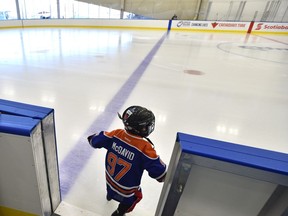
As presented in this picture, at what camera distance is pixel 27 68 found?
3.26 meters

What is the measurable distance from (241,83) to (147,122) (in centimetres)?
303

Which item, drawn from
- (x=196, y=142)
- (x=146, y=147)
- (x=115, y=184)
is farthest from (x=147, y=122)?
(x=115, y=184)

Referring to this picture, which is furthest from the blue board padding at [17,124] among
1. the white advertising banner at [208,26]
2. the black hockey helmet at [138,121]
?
the white advertising banner at [208,26]

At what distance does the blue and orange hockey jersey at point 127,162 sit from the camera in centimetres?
76

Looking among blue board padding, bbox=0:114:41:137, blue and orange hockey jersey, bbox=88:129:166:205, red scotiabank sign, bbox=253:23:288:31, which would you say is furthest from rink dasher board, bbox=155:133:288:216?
red scotiabank sign, bbox=253:23:288:31

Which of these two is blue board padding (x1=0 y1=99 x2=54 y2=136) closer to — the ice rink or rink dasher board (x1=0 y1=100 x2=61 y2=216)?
rink dasher board (x1=0 y1=100 x2=61 y2=216)

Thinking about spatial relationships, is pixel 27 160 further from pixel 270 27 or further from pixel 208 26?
pixel 270 27

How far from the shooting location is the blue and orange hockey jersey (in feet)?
2.50

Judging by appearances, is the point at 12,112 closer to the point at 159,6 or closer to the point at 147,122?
the point at 147,122

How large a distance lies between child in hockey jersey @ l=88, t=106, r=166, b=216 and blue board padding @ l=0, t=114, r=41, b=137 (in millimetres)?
330

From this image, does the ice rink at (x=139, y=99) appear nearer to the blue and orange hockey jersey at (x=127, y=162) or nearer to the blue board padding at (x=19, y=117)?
the blue and orange hockey jersey at (x=127, y=162)

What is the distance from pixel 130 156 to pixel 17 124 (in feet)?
1.40

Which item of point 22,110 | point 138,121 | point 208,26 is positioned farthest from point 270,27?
point 22,110

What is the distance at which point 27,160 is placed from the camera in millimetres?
673
